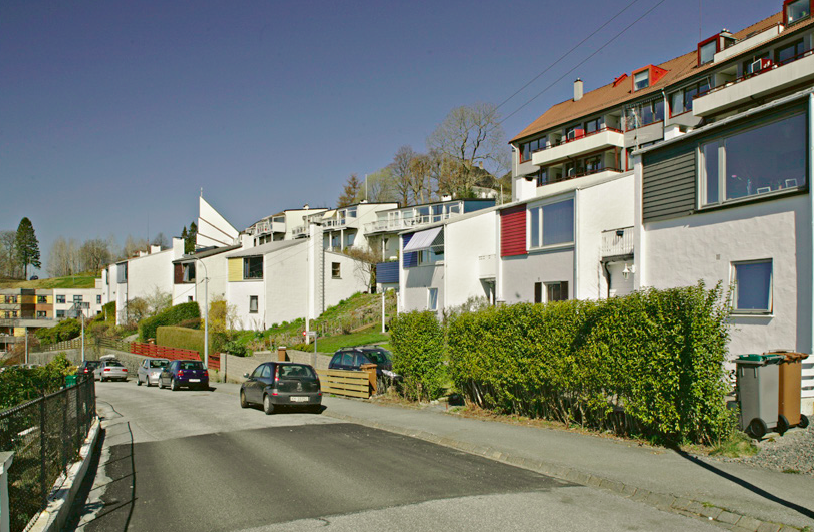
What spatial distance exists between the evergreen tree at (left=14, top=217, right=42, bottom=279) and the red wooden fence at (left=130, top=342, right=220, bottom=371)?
9934cm

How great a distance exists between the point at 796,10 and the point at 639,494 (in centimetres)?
3116

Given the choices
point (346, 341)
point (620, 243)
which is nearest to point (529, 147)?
point (346, 341)

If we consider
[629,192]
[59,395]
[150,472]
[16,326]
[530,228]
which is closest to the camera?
[59,395]

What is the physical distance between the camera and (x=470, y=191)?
6450 cm

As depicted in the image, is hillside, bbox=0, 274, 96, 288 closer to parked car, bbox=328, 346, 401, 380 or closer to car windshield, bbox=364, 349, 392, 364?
parked car, bbox=328, 346, 401, 380

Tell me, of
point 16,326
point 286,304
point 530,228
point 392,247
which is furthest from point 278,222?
point 530,228

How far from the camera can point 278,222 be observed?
83000 mm

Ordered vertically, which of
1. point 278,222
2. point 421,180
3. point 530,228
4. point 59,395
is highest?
point 421,180

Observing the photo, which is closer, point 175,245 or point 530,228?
point 530,228

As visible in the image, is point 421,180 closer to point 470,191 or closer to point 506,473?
point 470,191

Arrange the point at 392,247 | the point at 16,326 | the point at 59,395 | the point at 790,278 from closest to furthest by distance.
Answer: the point at 59,395
the point at 790,278
the point at 392,247
the point at 16,326

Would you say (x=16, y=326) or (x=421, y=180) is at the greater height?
(x=421, y=180)

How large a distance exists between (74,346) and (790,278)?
69.6 meters

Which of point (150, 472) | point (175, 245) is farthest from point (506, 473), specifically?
point (175, 245)
